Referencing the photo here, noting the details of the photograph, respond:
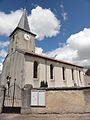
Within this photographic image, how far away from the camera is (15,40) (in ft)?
98.8

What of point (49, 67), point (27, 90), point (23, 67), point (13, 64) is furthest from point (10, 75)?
point (27, 90)

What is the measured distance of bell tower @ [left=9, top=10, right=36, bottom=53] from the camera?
2951cm

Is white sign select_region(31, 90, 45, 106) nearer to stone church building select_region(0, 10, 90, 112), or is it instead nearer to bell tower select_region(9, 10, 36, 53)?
stone church building select_region(0, 10, 90, 112)

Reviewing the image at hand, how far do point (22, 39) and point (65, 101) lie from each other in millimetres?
21444

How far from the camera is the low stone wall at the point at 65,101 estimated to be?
1073cm

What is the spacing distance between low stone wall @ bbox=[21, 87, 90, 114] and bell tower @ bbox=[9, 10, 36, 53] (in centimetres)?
1885

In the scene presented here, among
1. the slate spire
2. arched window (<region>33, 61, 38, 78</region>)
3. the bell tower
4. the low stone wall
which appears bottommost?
the low stone wall

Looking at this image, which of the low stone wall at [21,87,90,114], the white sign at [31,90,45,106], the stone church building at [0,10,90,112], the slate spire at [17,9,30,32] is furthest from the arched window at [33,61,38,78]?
the low stone wall at [21,87,90,114]

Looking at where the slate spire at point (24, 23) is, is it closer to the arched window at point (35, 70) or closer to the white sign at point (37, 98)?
the arched window at point (35, 70)

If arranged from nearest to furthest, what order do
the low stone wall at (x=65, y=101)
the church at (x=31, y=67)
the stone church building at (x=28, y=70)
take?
the low stone wall at (x=65, y=101) < the stone church building at (x=28, y=70) < the church at (x=31, y=67)

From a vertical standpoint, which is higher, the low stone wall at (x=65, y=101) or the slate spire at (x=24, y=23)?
the slate spire at (x=24, y=23)

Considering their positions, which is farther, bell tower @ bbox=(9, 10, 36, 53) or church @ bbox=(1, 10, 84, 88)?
bell tower @ bbox=(9, 10, 36, 53)

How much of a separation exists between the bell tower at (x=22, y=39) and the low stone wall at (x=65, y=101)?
1885 cm

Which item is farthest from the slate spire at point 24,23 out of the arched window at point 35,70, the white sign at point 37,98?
the white sign at point 37,98
